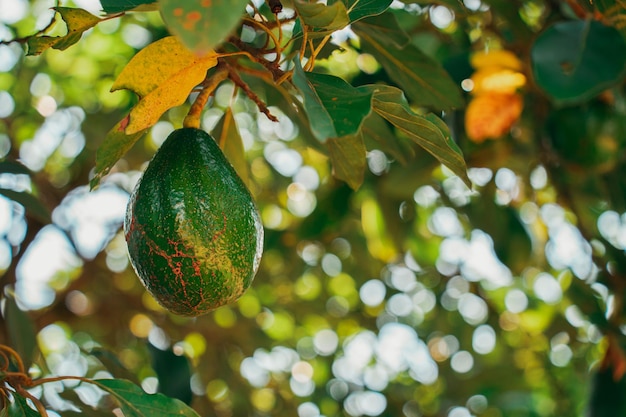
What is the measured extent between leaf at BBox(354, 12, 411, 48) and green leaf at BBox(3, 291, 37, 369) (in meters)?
1.08

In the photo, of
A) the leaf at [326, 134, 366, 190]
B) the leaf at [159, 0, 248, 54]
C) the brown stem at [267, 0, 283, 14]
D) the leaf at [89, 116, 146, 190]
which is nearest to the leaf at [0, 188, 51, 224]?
the leaf at [89, 116, 146, 190]

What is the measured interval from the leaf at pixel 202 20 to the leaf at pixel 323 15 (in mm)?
223

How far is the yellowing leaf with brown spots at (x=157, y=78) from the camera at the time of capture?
99 cm

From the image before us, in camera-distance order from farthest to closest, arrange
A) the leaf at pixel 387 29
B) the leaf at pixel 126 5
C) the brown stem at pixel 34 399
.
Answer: the leaf at pixel 387 29 → the brown stem at pixel 34 399 → the leaf at pixel 126 5

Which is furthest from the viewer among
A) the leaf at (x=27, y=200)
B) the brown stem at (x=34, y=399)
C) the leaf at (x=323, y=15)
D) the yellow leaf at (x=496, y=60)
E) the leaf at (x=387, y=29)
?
the yellow leaf at (x=496, y=60)

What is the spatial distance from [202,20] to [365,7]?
0.49 m

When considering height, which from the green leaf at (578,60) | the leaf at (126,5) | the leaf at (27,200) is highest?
the leaf at (126,5)

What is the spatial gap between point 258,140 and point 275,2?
2.22 meters

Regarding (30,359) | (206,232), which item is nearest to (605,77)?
(206,232)

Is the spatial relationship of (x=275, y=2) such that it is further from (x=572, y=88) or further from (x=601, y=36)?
(x=601, y=36)

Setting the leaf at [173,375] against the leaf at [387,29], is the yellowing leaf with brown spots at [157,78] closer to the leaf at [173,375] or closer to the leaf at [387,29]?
the leaf at [387,29]

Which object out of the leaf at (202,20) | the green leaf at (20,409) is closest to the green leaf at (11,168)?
the green leaf at (20,409)

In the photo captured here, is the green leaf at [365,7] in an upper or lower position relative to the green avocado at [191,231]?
upper

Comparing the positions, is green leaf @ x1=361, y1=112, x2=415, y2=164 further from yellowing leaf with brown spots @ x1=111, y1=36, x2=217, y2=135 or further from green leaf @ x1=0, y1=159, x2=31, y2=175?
green leaf @ x1=0, y1=159, x2=31, y2=175
